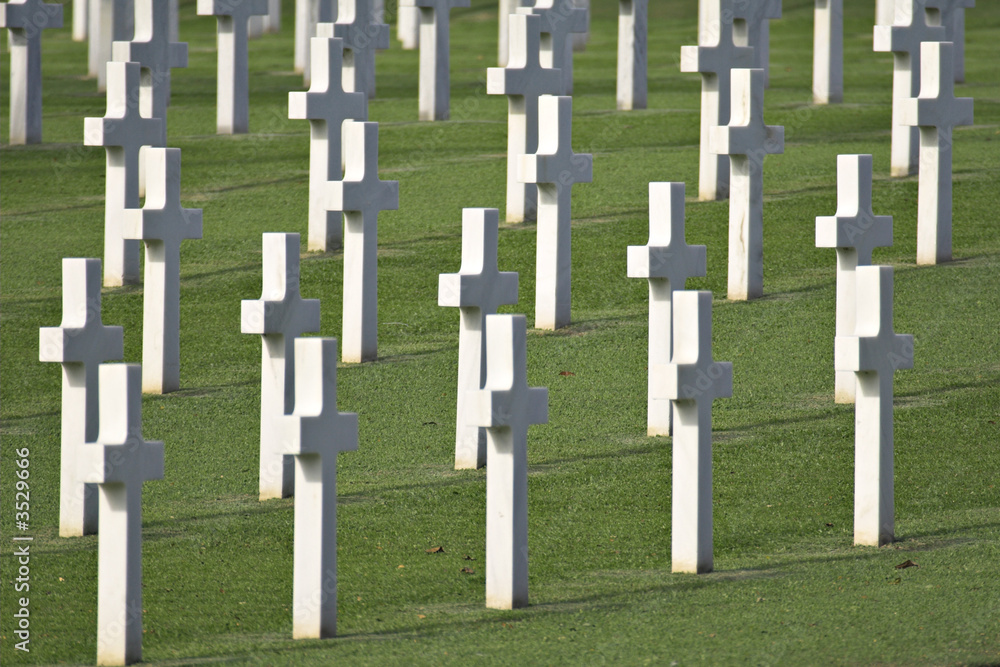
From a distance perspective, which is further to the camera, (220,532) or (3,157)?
(3,157)

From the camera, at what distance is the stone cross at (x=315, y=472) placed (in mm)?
5191

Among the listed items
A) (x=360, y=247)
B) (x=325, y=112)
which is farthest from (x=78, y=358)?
(x=325, y=112)

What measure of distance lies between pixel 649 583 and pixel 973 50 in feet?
52.2

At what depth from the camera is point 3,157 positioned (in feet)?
46.1

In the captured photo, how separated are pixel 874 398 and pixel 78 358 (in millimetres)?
3290

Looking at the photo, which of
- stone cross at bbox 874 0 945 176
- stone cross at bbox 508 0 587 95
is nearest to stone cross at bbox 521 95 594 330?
stone cross at bbox 508 0 587 95

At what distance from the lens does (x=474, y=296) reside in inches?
284

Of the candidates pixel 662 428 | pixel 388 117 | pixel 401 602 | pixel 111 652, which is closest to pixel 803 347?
pixel 662 428

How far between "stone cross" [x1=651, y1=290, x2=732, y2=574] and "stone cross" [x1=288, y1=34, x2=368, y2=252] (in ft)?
16.7

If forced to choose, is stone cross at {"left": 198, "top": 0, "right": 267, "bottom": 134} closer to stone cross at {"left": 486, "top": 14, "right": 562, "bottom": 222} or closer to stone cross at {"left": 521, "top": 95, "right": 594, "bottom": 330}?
stone cross at {"left": 486, "top": 14, "right": 562, "bottom": 222}

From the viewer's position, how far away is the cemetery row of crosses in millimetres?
5246

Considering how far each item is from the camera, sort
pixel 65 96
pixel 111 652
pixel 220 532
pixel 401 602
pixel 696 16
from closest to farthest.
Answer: pixel 111 652 → pixel 401 602 → pixel 220 532 → pixel 65 96 → pixel 696 16

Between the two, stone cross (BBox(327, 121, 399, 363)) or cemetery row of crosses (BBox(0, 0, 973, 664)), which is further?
stone cross (BBox(327, 121, 399, 363))

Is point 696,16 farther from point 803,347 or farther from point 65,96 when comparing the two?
point 803,347
